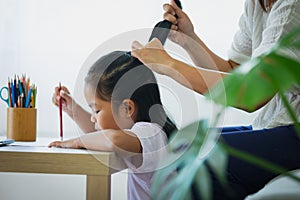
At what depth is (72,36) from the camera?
63.2 inches

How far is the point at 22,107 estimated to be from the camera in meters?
1.20

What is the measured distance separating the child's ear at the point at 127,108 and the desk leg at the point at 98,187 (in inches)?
8.9

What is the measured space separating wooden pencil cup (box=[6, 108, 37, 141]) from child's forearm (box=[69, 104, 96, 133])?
0.10 metres

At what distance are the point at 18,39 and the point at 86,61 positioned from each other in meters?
0.24

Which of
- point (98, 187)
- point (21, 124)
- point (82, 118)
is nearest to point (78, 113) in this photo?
point (82, 118)

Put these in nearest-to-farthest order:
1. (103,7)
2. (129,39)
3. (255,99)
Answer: (255,99)
(129,39)
(103,7)

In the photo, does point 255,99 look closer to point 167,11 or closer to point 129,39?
point 167,11

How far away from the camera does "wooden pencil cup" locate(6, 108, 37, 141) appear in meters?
1.19

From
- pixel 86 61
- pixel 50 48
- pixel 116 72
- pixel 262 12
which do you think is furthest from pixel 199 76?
pixel 50 48

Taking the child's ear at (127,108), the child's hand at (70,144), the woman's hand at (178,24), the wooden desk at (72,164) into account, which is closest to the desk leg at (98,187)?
the wooden desk at (72,164)

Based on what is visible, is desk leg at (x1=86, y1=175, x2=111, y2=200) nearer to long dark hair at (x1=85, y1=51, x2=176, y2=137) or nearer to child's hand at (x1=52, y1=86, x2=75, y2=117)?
long dark hair at (x1=85, y1=51, x2=176, y2=137)

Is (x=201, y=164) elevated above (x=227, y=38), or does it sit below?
below

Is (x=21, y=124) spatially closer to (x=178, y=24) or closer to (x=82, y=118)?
(x=82, y=118)

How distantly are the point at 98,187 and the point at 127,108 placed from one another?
25 centimetres
